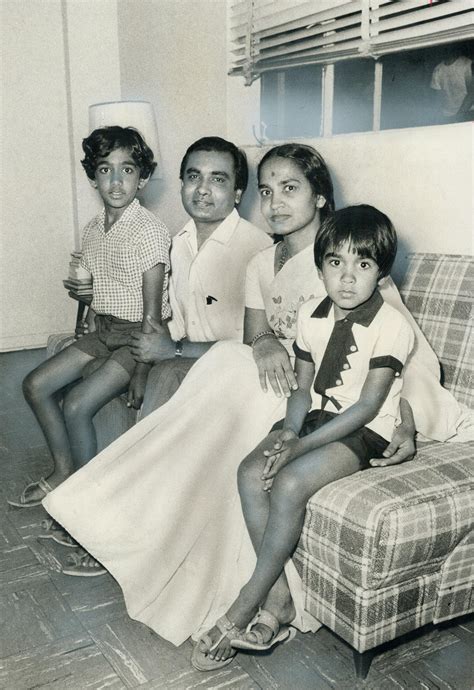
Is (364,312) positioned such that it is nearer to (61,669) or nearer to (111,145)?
(61,669)

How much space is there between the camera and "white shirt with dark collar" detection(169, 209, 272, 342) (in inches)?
91.4

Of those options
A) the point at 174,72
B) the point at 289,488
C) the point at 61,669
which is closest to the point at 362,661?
the point at 289,488

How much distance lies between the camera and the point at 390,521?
4.46ft

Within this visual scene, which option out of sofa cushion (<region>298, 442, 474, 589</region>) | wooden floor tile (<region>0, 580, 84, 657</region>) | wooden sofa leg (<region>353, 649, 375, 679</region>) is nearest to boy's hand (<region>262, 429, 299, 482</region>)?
sofa cushion (<region>298, 442, 474, 589</region>)

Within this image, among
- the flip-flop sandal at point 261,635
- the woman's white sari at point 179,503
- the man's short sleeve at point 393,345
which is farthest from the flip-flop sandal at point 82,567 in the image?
the man's short sleeve at point 393,345

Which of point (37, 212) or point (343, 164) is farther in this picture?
point (37, 212)

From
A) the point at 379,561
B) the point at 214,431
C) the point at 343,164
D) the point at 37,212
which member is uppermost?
the point at 343,164

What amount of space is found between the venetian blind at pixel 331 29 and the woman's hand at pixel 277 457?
141cm

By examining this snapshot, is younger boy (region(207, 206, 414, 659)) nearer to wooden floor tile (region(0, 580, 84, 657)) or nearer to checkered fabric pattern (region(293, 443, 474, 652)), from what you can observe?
checkered fabric pattern (region(293, 443, 474, 652))

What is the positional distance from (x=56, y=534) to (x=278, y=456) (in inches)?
38.0

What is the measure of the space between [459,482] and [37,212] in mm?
3598

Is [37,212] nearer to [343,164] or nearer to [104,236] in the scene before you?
[104,236]

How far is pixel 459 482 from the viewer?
1499 mm

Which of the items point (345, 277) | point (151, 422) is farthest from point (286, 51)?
point (151, 422)
